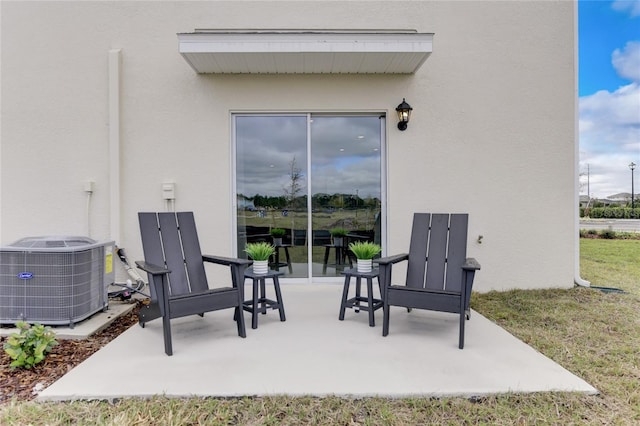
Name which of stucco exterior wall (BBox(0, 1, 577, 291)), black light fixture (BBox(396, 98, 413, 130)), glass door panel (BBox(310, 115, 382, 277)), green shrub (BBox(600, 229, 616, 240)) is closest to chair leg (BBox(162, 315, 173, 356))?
stucco exterior wall (BBox(0, 1, 577, 291))

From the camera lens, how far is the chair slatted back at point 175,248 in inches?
131

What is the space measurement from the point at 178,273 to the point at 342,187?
8.38 feet

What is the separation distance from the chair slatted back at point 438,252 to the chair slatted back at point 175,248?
218cm

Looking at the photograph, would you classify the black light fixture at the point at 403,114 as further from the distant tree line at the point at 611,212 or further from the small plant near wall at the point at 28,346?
the distant tree line at the point at 611,212

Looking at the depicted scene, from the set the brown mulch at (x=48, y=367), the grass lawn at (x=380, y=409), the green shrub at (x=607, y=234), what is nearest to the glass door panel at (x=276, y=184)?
the brown mulch at (x=48, y=367)

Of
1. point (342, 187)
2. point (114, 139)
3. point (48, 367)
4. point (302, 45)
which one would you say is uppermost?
point (302, 45)

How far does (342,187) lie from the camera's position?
507cm

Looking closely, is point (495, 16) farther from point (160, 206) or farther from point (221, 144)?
point (160, 206)

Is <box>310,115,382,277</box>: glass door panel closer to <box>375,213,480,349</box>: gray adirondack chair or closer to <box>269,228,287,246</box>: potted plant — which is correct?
<box>269,228,287,246</box>: potted plant

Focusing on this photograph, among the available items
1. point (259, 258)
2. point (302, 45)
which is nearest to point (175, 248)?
point (259, 258)

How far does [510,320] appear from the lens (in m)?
3.64

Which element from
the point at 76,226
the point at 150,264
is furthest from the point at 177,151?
the point at 150,264

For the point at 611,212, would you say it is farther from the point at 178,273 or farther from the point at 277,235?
the point at 178,273

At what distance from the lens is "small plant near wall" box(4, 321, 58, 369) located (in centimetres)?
254
